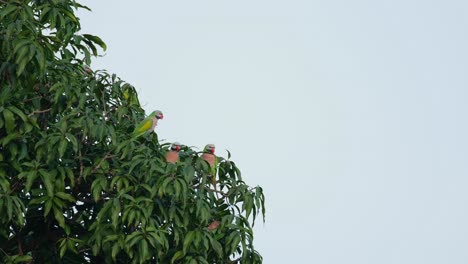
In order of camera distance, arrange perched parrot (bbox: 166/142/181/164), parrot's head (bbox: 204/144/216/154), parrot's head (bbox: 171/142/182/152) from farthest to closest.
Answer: parrot's head (bbox: 204/144/216/154), parrot's head (bbox: 171/142/182/152), perched parrot (bbox: 166/142/181/164)

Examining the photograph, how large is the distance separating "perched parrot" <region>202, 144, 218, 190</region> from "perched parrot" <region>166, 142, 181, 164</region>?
24cm

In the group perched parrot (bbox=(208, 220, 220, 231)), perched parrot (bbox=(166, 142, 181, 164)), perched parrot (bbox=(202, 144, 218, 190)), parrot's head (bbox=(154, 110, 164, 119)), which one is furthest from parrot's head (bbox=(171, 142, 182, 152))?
perched parrot (bbox=(208, 220, 220, 231))

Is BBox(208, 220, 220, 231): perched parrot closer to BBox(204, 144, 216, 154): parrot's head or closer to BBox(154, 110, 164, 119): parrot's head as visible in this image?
BBox(204, 144, 216, 154): parrot's head

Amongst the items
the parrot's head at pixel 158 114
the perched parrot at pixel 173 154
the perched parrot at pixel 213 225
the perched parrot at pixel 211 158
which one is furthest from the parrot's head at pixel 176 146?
the perched parrot at pixel 213 225

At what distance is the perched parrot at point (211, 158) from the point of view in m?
8.49

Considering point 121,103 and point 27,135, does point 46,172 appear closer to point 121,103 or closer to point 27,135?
point 27,135

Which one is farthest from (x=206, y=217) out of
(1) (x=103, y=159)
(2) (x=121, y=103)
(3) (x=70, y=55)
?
(3) (x=70, y=55)

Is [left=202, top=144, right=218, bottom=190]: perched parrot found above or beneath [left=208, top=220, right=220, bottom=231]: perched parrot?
above

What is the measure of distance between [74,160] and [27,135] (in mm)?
450

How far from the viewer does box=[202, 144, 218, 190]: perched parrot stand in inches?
334

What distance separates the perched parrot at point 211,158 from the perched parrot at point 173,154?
0.79 ft

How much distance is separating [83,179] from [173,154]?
0.80 metres

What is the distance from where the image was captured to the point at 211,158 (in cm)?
859

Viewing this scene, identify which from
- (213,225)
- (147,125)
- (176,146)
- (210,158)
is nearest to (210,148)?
(210,158)
